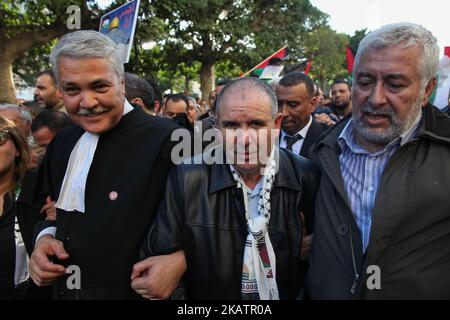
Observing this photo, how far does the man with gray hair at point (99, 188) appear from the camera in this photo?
1835mm

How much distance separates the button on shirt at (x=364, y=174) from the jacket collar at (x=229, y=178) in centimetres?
27

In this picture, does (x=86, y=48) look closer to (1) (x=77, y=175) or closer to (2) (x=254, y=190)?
(1) (x=77, y=175)

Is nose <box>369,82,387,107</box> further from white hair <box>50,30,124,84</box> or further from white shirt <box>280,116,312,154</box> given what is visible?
white shirt <box>280,116,312,154</box>

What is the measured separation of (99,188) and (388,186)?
1.44 meters

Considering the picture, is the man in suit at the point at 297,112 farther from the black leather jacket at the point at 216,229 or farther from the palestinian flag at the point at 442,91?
the black leather jacket at the point at 216,229

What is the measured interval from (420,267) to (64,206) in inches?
69.5

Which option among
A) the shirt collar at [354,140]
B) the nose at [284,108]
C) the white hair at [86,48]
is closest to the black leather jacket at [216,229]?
the shirt collar at [354,140]

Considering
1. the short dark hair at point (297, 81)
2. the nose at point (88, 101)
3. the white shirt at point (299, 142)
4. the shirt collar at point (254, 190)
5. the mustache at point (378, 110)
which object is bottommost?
the shirt collar at point (254, 190)

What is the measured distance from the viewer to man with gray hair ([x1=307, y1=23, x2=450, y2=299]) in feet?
5.32

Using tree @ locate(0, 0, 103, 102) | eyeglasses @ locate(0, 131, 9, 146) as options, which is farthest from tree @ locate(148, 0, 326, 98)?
eyeglasses @ locate(0, 131, 9, 146)

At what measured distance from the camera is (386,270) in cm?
165

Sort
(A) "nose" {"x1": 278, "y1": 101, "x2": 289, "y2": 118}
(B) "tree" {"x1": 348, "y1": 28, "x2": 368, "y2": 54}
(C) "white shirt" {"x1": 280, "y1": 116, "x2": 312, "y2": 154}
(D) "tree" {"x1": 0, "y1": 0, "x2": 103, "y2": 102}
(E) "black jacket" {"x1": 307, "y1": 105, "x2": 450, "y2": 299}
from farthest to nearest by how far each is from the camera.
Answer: (B) "tree" {"x1": 348, "y1": 28, "x2": 368, "y2": 54} < (D) "tree" {"x1": 0, "y1": 0, "x2": 103, "y2": 102} < (A) "nose" {"x1": 278, "y1": 101, "x2": 289, "y2": 118} < (C) "white shirt" {"x1": 280, "y1": 116, "x2": 312, "y2": 154} < (E) "black jacket" {"x1": 307, "y1": 105, "x2": 450, "y2": 299}

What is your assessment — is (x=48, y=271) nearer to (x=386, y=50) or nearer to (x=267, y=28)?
(x=386, y=50)
